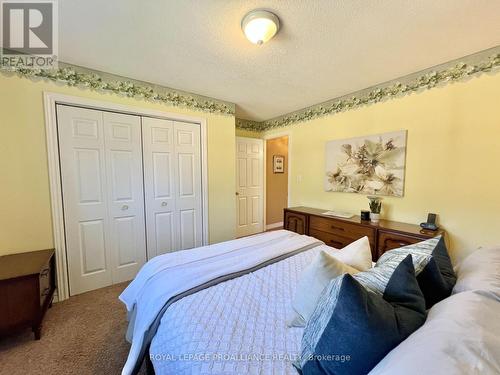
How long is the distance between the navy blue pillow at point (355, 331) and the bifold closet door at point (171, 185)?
2442mm

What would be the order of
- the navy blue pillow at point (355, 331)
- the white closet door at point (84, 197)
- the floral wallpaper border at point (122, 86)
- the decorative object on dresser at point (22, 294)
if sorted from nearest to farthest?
1. the navy blue pillow at point (355, 331)
2. the decorative object on dresser at point (22, 294)
3. the floral wallpaper border at point (122, 86)
4. the white closet door at point (84, 197)

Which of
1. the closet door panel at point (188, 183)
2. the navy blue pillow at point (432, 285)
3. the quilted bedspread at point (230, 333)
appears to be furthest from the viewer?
the closet door panel at point (188, 183)

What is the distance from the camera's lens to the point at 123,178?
8.06 ft

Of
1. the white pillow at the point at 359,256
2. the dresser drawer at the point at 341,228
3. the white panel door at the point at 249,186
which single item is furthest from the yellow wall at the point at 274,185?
the white pillow at the point at 359,256

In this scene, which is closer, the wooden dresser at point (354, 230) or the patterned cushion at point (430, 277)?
the patterned cushion at point (430, 277)

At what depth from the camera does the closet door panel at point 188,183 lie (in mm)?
2832

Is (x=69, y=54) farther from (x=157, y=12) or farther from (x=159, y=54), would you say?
(x=157, y=12)

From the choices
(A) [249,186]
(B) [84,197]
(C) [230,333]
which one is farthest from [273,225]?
(C) [230,333]

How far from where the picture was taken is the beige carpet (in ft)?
4.65

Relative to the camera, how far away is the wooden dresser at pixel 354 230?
209 centimetres

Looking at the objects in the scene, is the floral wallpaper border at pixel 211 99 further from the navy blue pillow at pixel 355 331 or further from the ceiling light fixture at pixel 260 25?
the navy blue pillow at pixel 355 331

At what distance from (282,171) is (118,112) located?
357cm

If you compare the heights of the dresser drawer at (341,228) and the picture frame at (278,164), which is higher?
the picture frame at (278,164)

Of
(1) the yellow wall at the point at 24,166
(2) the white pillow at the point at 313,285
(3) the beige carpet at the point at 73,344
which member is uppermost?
(1) the yellow wall at the point at 24,166
